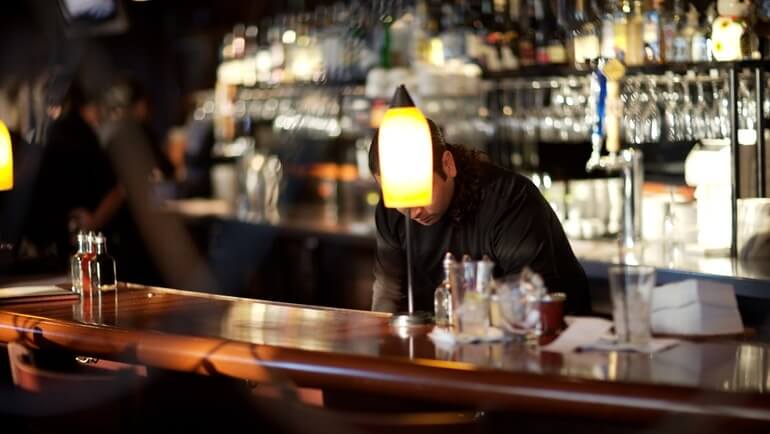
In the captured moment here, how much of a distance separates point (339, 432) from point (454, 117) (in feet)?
13.9

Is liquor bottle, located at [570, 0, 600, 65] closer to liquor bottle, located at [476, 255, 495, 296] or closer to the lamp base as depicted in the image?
the lamp base

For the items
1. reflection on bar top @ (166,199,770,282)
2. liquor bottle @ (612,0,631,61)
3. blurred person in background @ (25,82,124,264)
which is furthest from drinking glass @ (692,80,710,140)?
blurred person in background @ (25,82,124,264)

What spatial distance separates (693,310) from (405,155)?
A: 2.67 ft

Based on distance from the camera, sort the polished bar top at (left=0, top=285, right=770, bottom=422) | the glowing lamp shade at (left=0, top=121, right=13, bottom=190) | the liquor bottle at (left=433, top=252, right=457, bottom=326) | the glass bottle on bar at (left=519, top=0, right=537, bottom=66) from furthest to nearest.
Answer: the glass bottle on bar at (left=519, top=0, right=537, bottom=66)
the glowing lamp shade at (left=0, top=121, right=13, bottom=190)
the liquor bottle at (left=433, top=252, right=457, bottom=326)
the polished bar top at (left=0, top=285, right=770, bottom=422)

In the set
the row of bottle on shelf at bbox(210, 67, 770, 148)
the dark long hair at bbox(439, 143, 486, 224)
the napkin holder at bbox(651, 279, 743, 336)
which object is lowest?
the napkin holder at bbox(651, 279, 743, 336)

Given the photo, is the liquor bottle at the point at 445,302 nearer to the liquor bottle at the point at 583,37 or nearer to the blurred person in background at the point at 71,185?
the liquor bottle at the point at 583,37

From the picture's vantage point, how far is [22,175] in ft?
22.3

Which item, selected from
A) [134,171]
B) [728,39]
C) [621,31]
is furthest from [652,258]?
[134,171]

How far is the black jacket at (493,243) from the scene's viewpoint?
144 inches

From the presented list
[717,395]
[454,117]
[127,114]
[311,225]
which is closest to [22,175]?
[127,114]

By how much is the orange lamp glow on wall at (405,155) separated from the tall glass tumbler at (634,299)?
0.66 metres

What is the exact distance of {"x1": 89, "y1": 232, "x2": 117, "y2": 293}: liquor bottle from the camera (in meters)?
4.20

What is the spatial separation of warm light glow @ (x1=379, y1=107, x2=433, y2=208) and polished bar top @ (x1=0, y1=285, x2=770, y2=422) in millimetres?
345

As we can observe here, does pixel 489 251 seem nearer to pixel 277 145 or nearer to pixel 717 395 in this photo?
pixel 717 395
